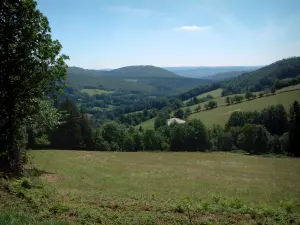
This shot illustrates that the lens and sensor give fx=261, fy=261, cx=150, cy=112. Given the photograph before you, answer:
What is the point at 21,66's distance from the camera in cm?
1842

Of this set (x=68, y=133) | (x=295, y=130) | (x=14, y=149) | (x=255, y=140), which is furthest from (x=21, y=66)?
(x=255, y=140)

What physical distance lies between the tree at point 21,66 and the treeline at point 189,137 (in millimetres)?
47971

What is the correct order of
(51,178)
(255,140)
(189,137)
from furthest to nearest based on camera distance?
(189,137), (255,140), (51,178)

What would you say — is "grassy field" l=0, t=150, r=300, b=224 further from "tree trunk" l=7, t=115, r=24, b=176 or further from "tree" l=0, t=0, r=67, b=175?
"tree" l=0, t=0, r=67, b=175

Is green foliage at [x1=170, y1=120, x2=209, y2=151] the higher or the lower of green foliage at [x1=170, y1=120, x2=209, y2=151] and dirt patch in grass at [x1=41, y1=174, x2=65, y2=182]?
the lower

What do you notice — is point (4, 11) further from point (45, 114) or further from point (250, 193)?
point (250, 193)

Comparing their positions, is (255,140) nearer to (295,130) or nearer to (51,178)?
(295,130)

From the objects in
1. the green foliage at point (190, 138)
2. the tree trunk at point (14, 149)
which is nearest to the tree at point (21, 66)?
the tree trunk at point (14, 149)

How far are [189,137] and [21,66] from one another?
7909 centimetres

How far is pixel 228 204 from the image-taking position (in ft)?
46.9

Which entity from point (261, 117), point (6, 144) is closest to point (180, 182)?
point (6, 144)

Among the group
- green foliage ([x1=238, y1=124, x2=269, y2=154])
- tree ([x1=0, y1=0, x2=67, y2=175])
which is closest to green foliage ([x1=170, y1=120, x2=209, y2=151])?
green foliage ([x1=238, y1=124, x2=269, y2=154])

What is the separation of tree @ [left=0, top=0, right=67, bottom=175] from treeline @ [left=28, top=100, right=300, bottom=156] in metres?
48.0

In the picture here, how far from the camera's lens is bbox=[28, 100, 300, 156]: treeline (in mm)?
72062
